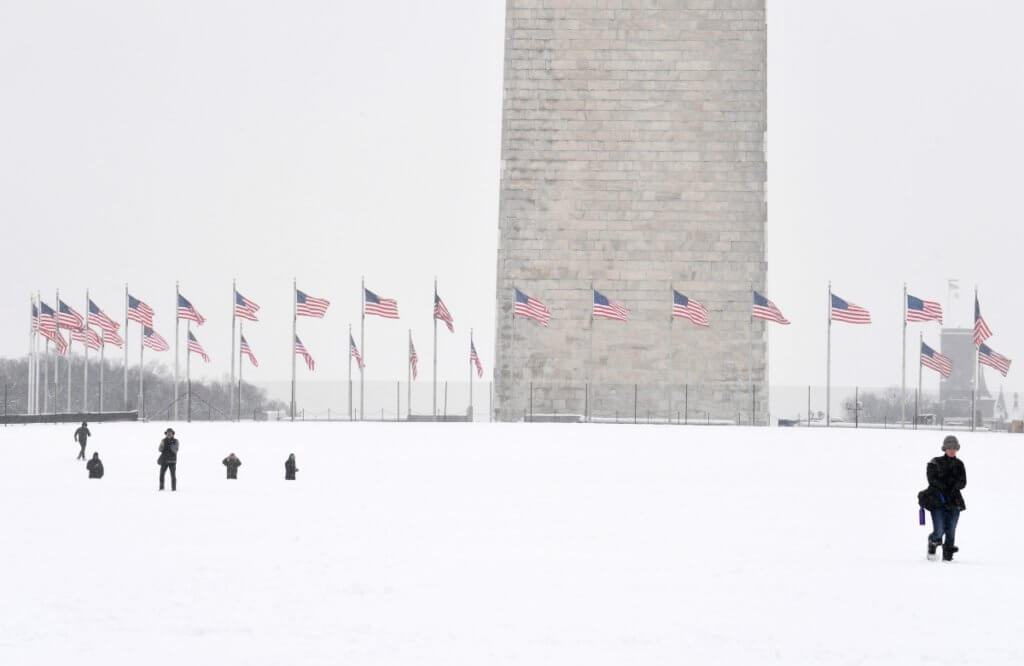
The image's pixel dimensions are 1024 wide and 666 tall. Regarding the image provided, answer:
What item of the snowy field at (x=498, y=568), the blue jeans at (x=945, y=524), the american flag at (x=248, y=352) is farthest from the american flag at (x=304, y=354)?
the blue jeans at (x=945, y=524)

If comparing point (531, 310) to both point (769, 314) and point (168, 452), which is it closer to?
point (769, 314)

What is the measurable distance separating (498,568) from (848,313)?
37739 mm

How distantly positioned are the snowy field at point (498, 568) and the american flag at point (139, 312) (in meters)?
24.4

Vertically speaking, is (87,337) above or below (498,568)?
above

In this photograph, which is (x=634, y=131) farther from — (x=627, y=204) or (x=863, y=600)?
(x=863, y=600)

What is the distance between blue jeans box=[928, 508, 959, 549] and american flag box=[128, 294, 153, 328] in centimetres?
Answer: 4273

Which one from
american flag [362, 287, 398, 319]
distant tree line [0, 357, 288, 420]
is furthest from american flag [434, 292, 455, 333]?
distant tree line [0, 357, 288, 420]

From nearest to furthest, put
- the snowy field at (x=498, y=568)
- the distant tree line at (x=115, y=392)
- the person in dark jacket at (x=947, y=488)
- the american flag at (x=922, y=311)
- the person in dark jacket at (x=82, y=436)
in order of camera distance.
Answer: the snowy field at (x=498, y=568), the person in dark jacket at (x=947, y=488), the person in dark jacket at (x=82, y=436), the american flag at (x=922, y=311), the distant tree line at (x=115, y=392)

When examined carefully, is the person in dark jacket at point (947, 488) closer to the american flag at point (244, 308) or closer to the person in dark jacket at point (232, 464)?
the person in dark jacket at point (232, 464)

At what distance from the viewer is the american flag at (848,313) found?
51875 mm

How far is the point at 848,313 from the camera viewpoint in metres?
52.0

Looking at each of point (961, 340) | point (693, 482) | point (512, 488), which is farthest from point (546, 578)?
point (961, 340)

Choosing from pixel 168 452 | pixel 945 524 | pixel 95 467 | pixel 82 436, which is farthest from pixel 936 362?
pixel 945 524

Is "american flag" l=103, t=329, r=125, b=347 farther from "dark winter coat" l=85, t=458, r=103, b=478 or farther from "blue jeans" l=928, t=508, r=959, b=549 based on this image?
"blue jeans" l=928, t=508, r=959, b=549
